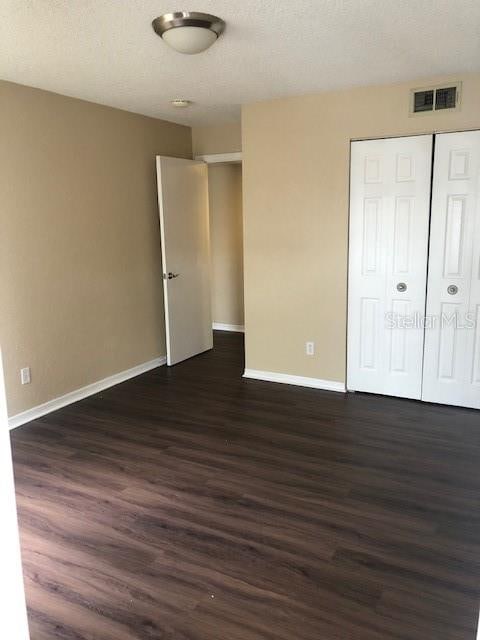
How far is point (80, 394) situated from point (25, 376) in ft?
2.00

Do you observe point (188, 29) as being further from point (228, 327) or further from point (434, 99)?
point (228, 327)

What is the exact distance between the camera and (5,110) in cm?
358

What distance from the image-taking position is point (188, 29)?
253cm

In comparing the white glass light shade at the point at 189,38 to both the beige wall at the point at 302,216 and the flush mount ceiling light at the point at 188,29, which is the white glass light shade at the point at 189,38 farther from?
the beige wall at the point at 302,216

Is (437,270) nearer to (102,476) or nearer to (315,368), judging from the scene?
(315,368)

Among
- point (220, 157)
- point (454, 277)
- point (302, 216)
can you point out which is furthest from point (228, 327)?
point (454, 277)

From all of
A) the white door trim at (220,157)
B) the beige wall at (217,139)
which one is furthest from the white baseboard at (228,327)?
the beige wall at (217,139)

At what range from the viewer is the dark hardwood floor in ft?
6.49

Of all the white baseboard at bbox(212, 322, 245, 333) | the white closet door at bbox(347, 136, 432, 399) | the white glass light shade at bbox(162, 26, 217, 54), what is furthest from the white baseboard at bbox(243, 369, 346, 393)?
the white glass light shade at bbox(162, 26, 217, 54)

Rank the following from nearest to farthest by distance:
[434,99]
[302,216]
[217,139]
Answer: [434,99], [302,216], [217,139]

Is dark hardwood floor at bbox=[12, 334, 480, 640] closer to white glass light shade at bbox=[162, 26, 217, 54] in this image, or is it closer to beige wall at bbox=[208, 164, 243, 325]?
white glass light shade at bbox=[162, 26, 217, 54]

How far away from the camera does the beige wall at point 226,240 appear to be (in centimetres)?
654

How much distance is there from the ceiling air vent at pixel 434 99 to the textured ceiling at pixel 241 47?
0.13 metres

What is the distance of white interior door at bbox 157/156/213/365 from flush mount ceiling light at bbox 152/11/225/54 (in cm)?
221
